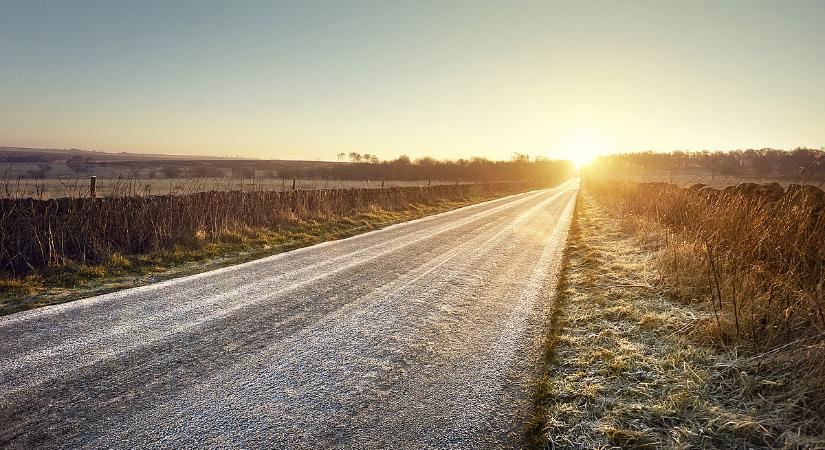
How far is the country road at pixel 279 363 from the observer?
3021 mm

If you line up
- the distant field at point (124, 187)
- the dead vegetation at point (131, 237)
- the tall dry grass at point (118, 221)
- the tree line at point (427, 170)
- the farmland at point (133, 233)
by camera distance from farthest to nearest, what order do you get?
the tree line at point (427, 170) < the distant field at point (124, 187) < the tall dry grass at point (118, 221) < the farmland at point (133, 233) < the dead vegetation at point (131, 237)

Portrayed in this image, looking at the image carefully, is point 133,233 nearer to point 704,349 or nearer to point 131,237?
point 131,237

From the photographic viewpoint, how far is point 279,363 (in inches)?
159

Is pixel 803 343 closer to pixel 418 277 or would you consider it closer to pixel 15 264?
pixel 418 277

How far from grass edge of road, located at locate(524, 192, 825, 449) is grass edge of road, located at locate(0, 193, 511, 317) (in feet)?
21.6

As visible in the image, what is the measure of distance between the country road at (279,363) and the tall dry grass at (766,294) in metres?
1.83

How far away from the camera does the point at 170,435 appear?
2.90m

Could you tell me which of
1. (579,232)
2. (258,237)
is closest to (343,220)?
(258,237)

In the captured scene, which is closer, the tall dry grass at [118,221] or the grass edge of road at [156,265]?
the grass edge of road at [156,265]

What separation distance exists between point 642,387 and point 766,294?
6.86 feet

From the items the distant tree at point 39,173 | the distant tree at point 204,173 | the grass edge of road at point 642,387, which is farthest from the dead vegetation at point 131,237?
the distant tree at point 39,173

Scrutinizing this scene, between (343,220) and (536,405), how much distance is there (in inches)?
503

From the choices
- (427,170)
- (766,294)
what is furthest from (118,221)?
(427,170)

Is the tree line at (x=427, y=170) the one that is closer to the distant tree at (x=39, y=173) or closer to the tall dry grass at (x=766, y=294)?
the distant tree at (x=39, y=173)
